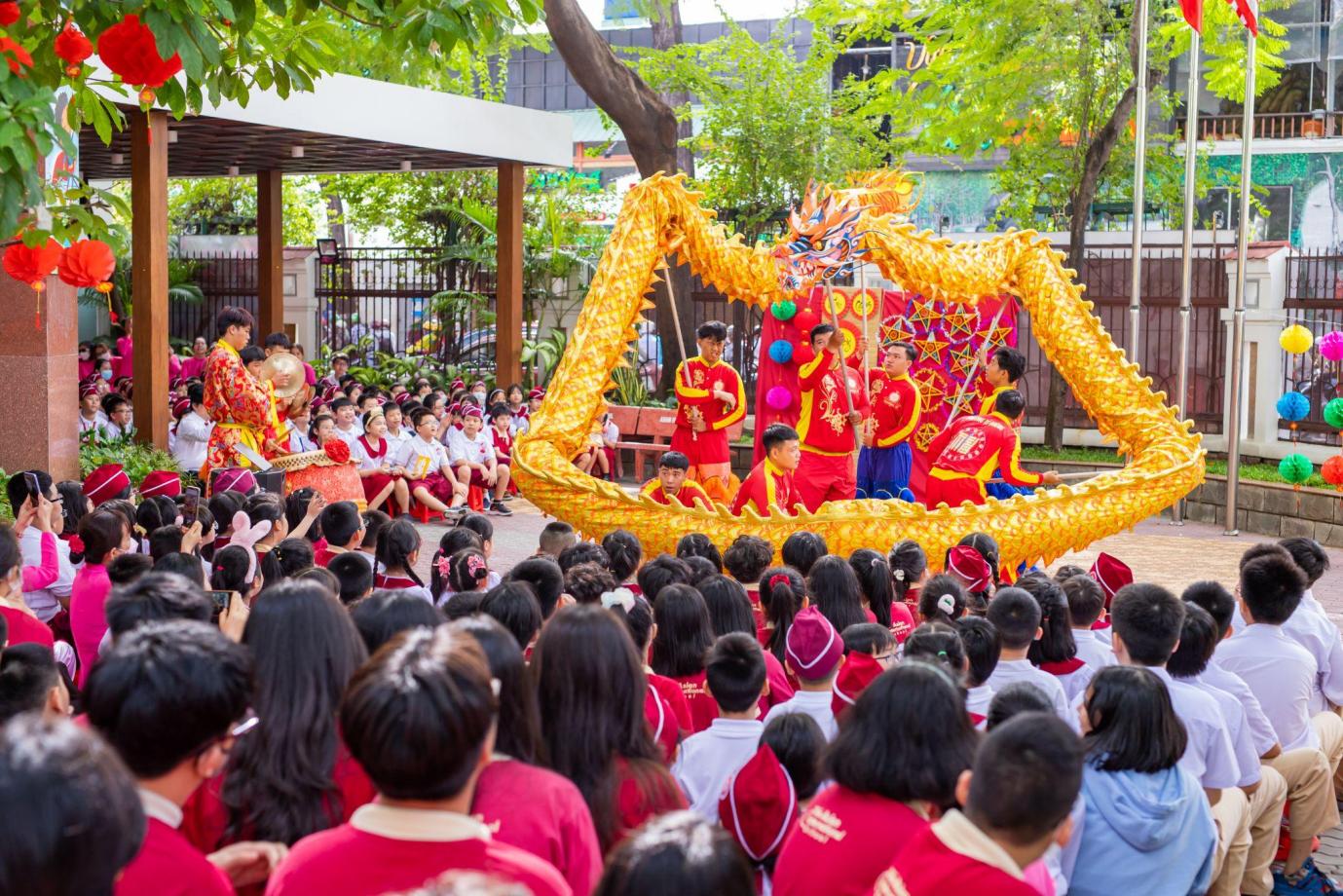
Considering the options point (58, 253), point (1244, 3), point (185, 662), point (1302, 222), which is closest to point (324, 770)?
point (185, 662)

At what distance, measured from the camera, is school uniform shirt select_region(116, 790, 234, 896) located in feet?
7.27

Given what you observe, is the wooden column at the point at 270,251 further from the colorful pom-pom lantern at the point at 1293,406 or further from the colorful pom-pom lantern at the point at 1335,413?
the colorful pom-pom lantern at the point at 1335,413

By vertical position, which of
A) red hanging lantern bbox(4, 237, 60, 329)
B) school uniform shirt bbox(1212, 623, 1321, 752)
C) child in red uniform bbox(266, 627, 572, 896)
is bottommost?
school uniform shirt bbox(1212, 623, 1321, 752)

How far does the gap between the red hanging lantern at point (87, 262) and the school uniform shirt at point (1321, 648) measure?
13.8ft

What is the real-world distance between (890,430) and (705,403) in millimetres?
1289

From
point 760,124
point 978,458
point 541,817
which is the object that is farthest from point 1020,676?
point 760,124

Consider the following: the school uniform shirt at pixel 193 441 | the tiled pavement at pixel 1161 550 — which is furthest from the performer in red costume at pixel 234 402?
the tiled pavement at pixel 1161 550

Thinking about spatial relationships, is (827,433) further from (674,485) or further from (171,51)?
(171,51)

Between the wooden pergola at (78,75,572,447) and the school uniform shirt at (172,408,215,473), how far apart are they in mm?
301

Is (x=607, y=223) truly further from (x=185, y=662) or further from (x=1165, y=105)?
(x=185, y=662)

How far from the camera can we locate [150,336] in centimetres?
1071

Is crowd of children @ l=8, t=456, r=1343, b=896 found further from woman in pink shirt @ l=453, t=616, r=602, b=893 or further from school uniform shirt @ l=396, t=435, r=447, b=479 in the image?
school uniform shirt @ l=396, t=435, r=447, b=479

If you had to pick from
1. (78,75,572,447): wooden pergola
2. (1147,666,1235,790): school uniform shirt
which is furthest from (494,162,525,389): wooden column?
(1147,666,1235,790): school uniform shirt

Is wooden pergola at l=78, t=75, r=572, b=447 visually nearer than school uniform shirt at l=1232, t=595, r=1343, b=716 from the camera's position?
No
